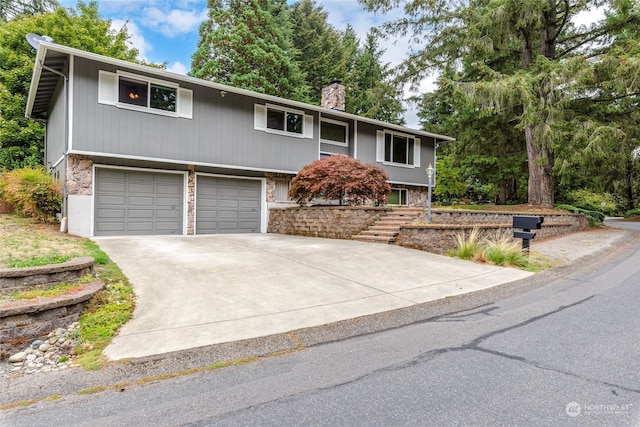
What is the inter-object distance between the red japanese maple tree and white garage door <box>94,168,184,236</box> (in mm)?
4150

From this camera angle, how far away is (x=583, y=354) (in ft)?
10.2

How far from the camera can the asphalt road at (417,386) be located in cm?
223

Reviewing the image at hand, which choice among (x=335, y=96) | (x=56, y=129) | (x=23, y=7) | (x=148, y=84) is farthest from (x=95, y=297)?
(x=23, y=7)

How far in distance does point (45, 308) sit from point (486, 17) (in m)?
16.6

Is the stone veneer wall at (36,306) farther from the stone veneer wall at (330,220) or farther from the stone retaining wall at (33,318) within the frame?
the stone veneer wall at (330,220)

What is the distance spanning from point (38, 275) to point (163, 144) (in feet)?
25.7

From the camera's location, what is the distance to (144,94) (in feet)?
35.0

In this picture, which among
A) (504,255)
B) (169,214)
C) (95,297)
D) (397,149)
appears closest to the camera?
(95,297)

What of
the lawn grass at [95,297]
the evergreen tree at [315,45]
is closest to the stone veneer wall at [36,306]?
the lawn grass at [95,297]

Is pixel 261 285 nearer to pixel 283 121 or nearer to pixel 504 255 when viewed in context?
pixel 504 255

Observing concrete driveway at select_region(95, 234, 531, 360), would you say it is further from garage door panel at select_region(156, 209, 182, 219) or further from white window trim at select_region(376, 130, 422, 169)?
white window trim at select_region(376, 130, 422, 169)

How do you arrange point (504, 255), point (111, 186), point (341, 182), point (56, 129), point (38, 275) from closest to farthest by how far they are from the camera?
point (38, 275) < point (504, 255) < point (111, 186) < point (341, 182) < point (56, 129)

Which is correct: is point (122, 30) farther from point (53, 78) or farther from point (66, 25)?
point (53, 78)

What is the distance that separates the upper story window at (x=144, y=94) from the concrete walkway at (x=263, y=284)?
13.9 ft
